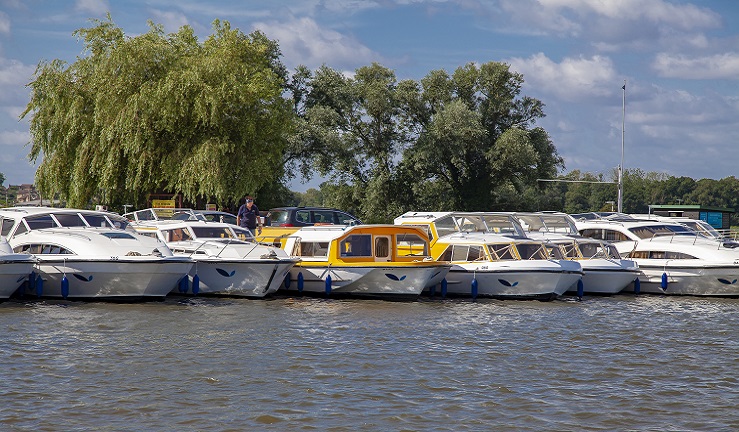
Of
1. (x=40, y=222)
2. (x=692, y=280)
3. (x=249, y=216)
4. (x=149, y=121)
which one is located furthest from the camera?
(x=149, y=121)

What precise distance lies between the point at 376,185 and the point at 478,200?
24.1ft

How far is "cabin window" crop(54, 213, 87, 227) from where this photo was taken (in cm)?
2550

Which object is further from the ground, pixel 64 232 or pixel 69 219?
pixel 69 219

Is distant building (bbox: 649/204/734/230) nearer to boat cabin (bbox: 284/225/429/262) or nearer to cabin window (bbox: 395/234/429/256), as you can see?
cabin window (bbox: 395/234/429/256)

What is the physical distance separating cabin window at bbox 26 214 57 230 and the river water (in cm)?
275

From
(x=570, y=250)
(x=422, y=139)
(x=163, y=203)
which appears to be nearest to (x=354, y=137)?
(x=422, y=139)

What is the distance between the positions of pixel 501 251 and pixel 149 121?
20.3 meters

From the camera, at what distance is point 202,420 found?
1225cm

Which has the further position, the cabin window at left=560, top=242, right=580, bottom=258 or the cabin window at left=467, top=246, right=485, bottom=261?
the cabin window at left=560, top=242, right=580, bottom=258

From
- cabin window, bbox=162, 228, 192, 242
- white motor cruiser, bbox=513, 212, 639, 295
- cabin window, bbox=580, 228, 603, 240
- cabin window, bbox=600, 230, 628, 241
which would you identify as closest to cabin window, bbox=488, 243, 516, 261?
white motor cruiser, bbox=513, 212, 639, 295

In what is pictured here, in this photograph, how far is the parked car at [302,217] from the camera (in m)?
34.3

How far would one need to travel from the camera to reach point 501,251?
2672 cm

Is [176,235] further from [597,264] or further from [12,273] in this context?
[597,264]

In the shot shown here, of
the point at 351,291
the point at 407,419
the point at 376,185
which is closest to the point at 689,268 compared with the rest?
the point at 351,291
